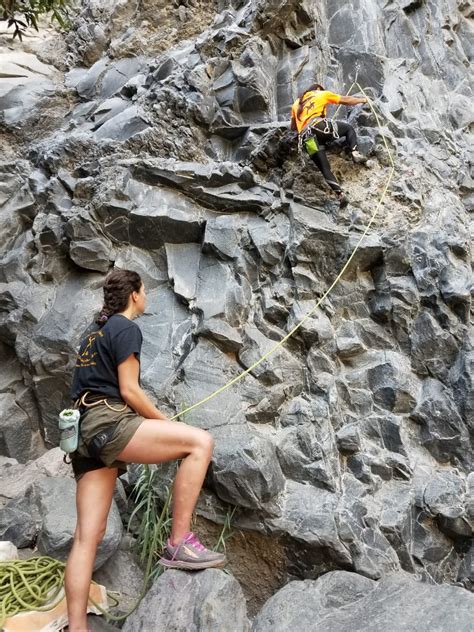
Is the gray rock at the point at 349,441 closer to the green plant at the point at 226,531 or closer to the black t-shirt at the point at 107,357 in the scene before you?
the green plant at the point at 226,531

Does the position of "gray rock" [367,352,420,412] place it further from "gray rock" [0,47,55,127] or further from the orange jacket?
"gray rock" [0,47,55,127]

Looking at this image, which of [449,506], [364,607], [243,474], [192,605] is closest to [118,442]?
[192,605]

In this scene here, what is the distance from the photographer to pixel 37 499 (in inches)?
200

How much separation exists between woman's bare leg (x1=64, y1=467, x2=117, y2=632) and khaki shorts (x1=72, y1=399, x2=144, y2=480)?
144 mm

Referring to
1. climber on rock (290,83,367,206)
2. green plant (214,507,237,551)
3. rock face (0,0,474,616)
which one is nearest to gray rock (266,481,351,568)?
rock face (0,0,474,616)

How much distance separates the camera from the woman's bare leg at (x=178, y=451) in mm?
3539

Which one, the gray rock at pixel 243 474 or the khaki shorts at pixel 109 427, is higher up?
the khaki shorts at pixel 109 427

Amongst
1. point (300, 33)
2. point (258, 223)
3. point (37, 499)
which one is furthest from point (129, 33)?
point (37, 499)

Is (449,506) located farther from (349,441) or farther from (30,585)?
(30,585)

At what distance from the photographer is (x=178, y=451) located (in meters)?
3.59

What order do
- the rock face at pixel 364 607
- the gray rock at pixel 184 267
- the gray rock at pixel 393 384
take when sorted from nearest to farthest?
the rock face at pixel 364 607 → the gray rock at pixel 393 384 → the gray rock at pixel 184 267

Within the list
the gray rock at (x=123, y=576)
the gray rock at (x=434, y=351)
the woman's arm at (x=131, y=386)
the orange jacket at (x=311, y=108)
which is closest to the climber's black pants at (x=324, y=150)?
the orange jacket at (x=311, y=108)

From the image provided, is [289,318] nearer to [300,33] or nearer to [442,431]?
[442,431]

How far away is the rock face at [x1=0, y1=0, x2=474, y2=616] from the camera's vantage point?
5.17 m
